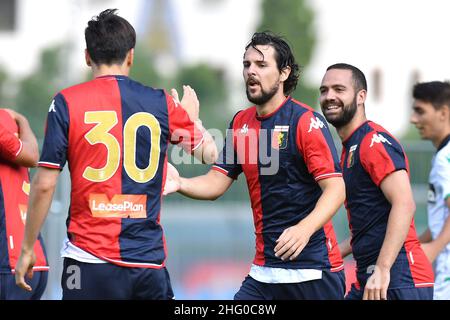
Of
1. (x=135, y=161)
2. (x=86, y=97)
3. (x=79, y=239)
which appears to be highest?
(x=86, y=97)

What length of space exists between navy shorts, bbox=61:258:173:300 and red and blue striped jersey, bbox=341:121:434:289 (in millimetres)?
1772

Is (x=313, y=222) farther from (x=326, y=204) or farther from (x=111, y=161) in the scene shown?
(x=111, y=161)

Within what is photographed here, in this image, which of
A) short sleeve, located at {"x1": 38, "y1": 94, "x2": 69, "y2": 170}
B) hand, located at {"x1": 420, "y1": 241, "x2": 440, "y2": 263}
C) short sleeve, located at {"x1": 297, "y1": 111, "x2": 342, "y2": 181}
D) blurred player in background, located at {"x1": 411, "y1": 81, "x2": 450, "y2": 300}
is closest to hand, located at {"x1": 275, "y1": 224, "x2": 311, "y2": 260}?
short sleeve, located at {"x1": 297, "y1": 111, "x2": 342, "y2": 181}

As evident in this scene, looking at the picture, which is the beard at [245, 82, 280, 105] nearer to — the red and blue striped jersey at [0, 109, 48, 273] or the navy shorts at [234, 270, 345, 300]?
the navy shorts at [234, 270, 345, 300]

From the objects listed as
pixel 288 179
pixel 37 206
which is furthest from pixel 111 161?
pixel 288 179

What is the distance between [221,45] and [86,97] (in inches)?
1393

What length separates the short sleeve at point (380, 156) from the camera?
6.58 meters

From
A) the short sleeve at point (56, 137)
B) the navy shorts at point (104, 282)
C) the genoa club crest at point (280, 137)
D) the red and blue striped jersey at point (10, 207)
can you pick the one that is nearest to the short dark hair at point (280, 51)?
the genoa club crest at point (280, 137)

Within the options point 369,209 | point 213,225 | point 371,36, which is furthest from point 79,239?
point 371,36

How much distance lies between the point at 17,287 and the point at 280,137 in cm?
238

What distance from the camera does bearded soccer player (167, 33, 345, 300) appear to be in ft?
21.1

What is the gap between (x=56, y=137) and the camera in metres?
5.72
